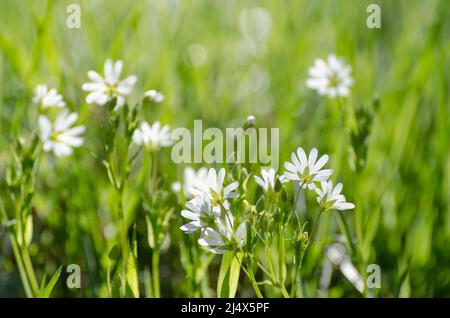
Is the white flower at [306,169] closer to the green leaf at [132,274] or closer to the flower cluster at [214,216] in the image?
the flower cluster at [214,216]

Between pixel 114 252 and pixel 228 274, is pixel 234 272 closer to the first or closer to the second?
pixel 228 274

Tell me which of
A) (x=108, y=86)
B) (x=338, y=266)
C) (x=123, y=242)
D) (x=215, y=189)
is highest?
(x=108, y=86)

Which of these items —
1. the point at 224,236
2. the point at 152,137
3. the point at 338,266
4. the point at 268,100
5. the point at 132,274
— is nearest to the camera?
the point at 224,236

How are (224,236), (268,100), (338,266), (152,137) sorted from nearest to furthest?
1. (224,236)
2. (152,137)
3. (338,266)
4. (268,100)

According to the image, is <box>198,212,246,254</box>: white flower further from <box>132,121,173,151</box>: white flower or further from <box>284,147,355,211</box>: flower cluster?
<box>132,121,173,151</box>: white flower

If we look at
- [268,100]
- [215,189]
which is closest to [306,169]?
[215,189]

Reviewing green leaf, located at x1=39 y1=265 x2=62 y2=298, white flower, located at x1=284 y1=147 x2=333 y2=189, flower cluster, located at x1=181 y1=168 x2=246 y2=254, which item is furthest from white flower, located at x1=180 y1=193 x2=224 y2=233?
green leaf, located at x1=39 y1=265 x2=62 y2=298
